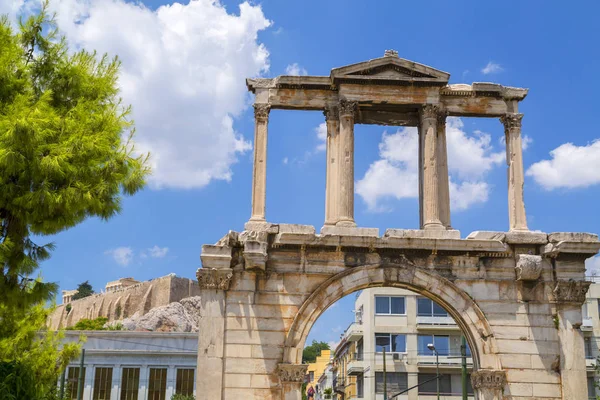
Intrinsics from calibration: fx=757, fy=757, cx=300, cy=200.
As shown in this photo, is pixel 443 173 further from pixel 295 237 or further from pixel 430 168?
pixel 295 237

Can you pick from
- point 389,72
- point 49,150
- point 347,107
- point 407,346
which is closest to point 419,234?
point 347,107

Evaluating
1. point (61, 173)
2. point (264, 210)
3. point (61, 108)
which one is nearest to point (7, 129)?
point (61, 173)

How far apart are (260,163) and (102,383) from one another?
28.5 m

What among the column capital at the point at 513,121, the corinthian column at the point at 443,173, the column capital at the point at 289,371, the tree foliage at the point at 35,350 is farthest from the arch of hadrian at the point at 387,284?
the tree foliage at the point at 35,350

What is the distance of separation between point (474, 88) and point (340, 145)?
148 inches

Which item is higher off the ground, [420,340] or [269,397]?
[420,340]

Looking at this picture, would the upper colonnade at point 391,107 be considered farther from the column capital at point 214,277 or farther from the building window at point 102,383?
the building window at point 102,383

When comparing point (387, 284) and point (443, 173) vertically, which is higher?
point (443, 173)

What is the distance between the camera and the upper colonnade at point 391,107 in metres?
18.2

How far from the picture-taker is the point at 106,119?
1495 cm

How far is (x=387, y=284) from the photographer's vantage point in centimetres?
1773

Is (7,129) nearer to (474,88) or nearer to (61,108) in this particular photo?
(61,108)

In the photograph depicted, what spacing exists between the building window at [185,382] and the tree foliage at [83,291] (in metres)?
83.0

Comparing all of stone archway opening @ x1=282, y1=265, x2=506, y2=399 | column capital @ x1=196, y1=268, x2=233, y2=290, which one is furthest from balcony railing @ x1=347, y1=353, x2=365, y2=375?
column capital @ x1=196, y1=268, x2=233, y2=290
